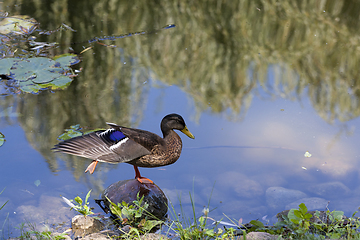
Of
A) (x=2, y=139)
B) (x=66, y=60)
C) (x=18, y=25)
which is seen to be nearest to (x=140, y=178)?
(x=2, y=139)

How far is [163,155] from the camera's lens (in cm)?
325

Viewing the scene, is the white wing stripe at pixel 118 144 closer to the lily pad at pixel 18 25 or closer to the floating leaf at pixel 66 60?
the floating leaf at pixel 66 60

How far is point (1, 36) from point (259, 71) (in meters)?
3.85

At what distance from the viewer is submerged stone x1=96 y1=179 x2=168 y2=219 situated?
3.23 metres

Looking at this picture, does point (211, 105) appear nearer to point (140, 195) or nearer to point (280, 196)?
point (280, 196)

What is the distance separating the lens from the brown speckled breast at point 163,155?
3.21 metres

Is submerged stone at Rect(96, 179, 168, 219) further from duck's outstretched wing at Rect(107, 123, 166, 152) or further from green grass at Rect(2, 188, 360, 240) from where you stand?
duck's outstretched wing at Rect(107, 123, 166, 152)

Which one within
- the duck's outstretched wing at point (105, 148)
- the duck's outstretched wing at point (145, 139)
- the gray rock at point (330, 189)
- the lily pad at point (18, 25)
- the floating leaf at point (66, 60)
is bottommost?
the gray rock at point (330, 189)

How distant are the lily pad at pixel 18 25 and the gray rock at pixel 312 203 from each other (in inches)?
181

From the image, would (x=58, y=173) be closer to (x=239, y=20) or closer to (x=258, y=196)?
(x=258, y=196)

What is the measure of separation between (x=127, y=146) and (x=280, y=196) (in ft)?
4.65

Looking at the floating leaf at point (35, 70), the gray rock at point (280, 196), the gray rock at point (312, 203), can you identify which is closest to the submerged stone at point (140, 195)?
the gray rock at point (280, 196)

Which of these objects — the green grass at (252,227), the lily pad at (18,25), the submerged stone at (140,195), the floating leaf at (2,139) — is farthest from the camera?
the lily pad at (18,25)

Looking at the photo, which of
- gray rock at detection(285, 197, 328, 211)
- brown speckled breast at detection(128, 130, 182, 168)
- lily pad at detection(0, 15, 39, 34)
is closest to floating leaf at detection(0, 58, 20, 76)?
lily pad at detection(0, 15, 39, 34)
